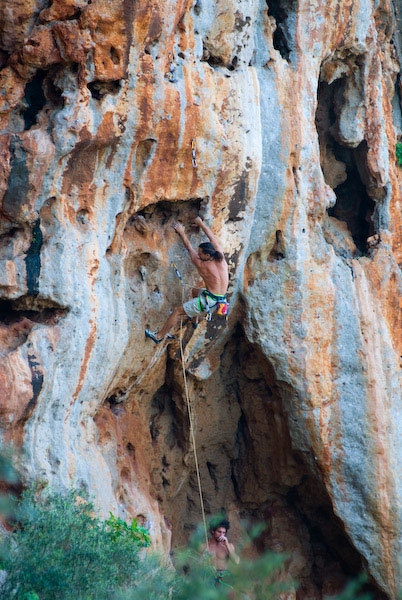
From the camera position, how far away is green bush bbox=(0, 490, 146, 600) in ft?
20.3

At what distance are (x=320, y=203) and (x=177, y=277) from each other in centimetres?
203

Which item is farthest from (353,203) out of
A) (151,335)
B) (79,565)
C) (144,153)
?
(79,565)

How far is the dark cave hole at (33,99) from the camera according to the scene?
25.5 ft

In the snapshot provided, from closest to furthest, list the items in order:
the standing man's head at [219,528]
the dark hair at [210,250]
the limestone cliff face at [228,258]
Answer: the limestone cliff face at [228,258] → the dark hair at [210,250] → the standing man's head at [219,528]

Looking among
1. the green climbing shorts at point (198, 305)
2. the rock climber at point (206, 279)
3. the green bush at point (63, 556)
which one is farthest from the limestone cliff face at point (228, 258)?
the green bush at point (63, 556)

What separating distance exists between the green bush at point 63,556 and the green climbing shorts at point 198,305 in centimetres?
260

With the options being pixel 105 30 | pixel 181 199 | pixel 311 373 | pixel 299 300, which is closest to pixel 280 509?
pixel 311 373

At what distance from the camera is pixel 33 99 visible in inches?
309

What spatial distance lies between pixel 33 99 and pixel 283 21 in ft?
11.5

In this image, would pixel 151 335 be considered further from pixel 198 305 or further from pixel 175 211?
pixel 175 211

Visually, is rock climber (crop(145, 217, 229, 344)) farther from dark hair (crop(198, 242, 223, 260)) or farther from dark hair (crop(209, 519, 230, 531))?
dark hair (crop(209, 519, 230, 531))

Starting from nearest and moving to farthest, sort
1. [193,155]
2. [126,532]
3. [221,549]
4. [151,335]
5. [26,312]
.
Answer: [126,532], [26,312], [193,155], [151,335], [221,549]

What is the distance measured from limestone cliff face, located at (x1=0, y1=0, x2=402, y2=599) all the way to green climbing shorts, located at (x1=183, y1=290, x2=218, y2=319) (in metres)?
0.38

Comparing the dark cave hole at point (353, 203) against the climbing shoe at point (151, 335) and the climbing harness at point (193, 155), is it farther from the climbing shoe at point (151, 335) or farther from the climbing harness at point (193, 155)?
the climbing shoe at point (151, 335)
